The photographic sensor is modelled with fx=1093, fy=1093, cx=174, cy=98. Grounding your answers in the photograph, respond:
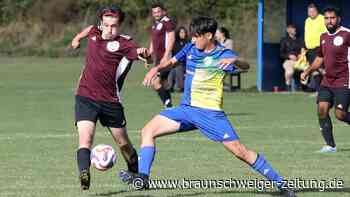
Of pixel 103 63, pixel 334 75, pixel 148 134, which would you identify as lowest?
pixel 334 75

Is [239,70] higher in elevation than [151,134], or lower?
higher

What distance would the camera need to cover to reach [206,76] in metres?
10.5

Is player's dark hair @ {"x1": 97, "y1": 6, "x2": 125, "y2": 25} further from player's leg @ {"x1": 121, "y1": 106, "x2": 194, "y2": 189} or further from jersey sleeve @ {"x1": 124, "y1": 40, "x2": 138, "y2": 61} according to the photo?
player's leg @ {"x1": 121, "y1": 106, "x2": 194, "y2": 189}

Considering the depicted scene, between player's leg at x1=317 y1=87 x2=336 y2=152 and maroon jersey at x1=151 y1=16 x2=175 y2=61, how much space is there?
21.0ft

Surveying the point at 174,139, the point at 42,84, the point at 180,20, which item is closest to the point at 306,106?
the point at 174,139

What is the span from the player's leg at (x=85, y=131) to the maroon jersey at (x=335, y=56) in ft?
16.4

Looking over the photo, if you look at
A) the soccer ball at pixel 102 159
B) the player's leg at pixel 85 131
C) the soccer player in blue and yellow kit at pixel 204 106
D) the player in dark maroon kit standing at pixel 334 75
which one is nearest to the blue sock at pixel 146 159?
the soccer player in blue and yellow kit at pixel 204 106

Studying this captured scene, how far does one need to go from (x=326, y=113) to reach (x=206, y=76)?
4.70m

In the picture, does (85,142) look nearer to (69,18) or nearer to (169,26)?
(169,26)

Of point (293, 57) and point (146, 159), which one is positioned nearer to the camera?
point (146, 159)

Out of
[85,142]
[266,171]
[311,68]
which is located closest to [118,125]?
[85,142]

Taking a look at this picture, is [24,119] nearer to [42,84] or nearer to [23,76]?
[42,84]

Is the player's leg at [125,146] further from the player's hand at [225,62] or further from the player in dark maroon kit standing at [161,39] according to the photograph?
the player in dark maroon kit standing at [161,39]

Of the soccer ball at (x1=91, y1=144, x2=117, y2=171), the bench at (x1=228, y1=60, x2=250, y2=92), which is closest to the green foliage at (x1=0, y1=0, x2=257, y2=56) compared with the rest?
the bench at (x1=228, y1=60, x2=250, y2=92)
